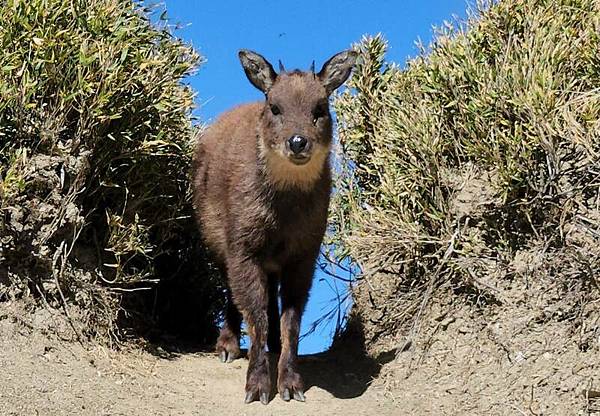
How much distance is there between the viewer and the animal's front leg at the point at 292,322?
723 cm

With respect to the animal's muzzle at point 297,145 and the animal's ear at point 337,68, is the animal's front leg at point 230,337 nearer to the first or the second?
the animal's muzzle at point 297,145

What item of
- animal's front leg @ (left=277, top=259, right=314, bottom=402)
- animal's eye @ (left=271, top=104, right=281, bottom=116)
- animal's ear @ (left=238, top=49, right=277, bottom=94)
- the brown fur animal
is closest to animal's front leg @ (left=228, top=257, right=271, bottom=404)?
the brown fur animal

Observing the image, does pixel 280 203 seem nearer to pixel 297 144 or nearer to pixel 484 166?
pixel 297 144

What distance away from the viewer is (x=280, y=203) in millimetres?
7344

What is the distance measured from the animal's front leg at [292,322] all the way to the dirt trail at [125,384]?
0.14 m

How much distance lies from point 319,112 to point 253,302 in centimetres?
165

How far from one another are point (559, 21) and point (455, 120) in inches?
48.2

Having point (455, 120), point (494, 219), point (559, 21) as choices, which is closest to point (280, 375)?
point (494, 219)

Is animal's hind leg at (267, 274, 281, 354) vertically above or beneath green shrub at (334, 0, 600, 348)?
beneath

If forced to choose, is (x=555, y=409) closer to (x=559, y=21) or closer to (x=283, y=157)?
(x=283, y=157)

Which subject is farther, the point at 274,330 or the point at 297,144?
the point at 274,330

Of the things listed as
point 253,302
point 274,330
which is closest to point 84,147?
point 253,302

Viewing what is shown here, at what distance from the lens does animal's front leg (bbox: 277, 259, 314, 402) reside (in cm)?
723

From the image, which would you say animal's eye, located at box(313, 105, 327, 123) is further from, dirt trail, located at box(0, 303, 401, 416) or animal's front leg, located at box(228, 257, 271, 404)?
dirt trail, located at box(0, 303, 401, 416)
